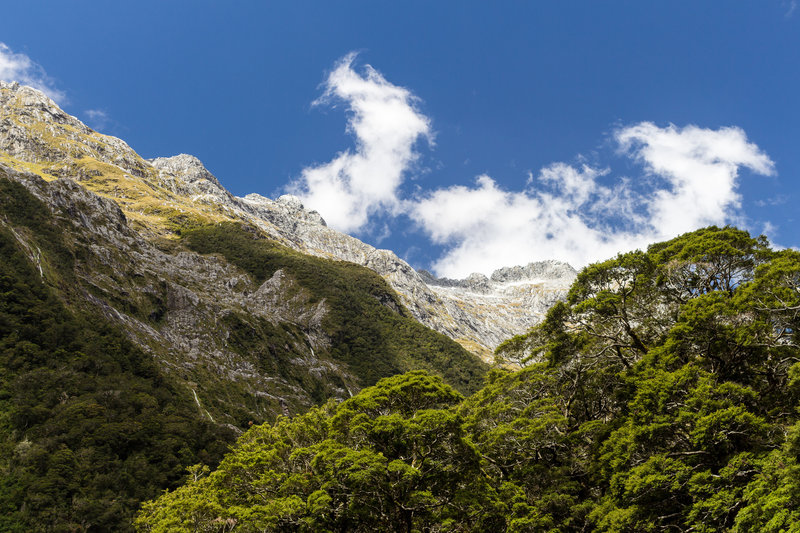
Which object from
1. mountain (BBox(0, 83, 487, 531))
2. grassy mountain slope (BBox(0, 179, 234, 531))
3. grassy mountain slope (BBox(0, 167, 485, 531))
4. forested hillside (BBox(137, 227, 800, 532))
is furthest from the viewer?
grassy mountain slope (BBox(0, 167, 485, 531))

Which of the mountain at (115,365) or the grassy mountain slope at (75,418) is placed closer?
the grassy mountain slope at (75,418)

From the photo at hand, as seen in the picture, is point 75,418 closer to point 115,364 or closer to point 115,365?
point 115,365

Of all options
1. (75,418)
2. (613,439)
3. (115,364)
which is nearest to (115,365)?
(115,364)

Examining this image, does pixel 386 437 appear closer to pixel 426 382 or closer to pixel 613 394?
pixel 426 382

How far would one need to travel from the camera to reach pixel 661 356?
1063 inches

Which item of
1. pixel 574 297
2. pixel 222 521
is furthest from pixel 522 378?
pixel 222 521

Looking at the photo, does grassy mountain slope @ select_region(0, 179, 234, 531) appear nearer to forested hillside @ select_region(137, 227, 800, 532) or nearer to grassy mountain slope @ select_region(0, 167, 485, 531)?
grassy mountain slope @ select_region(0, 167, 485, 531)

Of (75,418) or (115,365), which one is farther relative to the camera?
(115,365)

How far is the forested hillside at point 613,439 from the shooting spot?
21.2 meters

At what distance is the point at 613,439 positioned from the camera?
26047 mm

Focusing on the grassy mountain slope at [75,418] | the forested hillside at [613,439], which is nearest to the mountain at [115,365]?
the grassy mountain slope at [75,418]

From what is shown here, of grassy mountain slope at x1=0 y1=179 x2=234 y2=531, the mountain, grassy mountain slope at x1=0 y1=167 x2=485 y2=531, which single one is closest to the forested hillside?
grassy mountain slope at x1=0 y1=179 x2=234 y2=531

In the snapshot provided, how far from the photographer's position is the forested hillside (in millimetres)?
21188

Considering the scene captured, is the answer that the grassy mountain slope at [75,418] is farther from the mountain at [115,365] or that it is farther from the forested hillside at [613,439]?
the forested hillside at [613,439]
